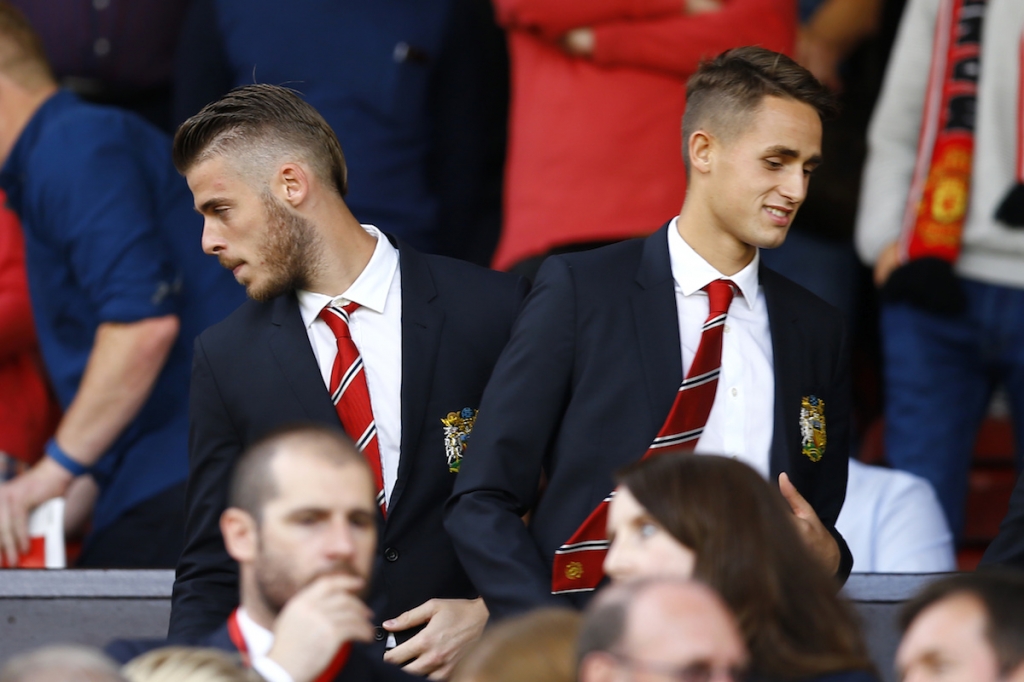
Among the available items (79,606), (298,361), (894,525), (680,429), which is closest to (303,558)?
(298,361)

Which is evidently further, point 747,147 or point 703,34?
point 703,34

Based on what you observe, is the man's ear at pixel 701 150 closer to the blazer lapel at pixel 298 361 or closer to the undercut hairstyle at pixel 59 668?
the blazer lapel at pixel 298 361

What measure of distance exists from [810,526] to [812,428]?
288 millimetres

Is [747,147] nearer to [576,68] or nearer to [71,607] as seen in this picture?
[576,68]

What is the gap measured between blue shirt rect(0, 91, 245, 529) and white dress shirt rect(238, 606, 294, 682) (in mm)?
1807

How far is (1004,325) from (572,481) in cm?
168

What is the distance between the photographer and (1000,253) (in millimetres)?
4184

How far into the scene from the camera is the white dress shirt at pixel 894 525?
4027mm

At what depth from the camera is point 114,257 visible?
4.18 meters

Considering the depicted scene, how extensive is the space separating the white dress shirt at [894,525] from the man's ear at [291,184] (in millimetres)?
1743

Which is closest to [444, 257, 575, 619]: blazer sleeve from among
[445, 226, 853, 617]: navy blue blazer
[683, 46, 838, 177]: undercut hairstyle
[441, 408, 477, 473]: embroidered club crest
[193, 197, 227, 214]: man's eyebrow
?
[445, 226, 853, 617]: navy blue blazer

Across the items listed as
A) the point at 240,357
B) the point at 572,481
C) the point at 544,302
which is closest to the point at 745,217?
the point at 544,302

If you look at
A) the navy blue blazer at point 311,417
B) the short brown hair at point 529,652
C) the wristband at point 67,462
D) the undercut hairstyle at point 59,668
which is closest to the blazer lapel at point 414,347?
the navy blue blazer at point 311,417

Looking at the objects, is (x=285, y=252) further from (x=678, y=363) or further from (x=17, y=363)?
(x=17, y=363)
